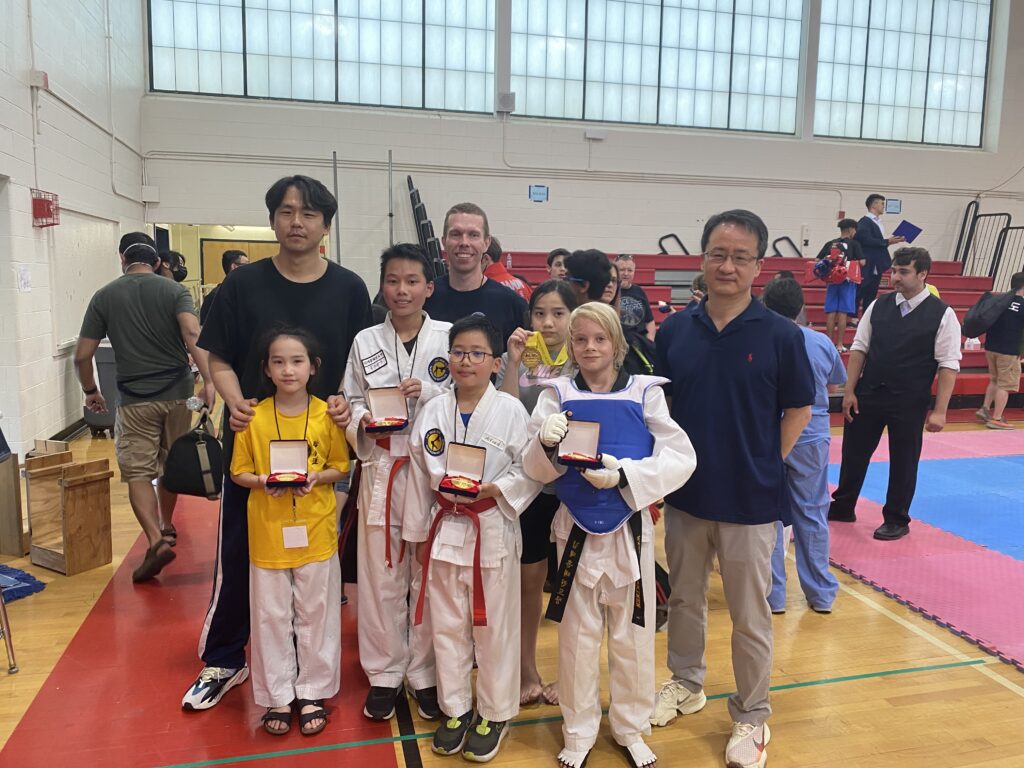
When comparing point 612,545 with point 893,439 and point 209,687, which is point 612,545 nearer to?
point 209,687

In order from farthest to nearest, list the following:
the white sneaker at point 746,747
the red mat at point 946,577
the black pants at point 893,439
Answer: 1. the black pants at point 893,439
2. the red mat at point 946,577
3. the white sneaker at point 746,747

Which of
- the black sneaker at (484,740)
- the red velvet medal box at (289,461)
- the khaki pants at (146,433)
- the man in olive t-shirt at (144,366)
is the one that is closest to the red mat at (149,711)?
the black sneaker at (484,740)

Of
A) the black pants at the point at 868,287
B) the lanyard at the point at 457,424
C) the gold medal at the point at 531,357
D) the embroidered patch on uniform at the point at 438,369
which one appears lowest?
the lanyard at the point at 457,424

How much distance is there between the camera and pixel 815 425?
3.36 m

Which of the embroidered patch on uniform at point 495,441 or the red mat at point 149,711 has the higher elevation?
the embroidered patch on uniform at point 495,441

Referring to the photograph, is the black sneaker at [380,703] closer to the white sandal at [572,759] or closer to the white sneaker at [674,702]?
the white sandal at [572,759]

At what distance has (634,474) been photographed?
A: 80.8 inches

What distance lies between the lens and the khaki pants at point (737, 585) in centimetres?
221

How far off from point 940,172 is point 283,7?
1059cm

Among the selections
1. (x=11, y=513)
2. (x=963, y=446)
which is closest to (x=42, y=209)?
(x=11, y=513)

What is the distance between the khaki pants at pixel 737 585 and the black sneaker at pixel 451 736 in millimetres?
808

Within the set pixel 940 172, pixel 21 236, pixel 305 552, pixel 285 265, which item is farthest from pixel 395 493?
pixel 940 172

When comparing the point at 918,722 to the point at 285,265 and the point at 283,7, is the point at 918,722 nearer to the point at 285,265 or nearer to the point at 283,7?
the point at 285,265

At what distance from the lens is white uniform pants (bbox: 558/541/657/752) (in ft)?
7.05
